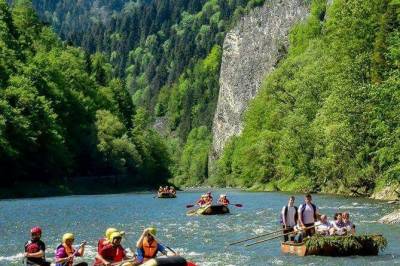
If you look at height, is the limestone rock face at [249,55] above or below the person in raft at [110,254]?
above

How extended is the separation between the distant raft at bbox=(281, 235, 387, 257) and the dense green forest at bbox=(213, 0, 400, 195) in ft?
76.4

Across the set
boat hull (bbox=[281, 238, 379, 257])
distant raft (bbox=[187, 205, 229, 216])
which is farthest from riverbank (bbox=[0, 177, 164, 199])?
A: boat hull (bbox=[281, 238, 379, 257])

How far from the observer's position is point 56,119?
391ft

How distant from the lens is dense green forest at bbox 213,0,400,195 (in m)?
63.1

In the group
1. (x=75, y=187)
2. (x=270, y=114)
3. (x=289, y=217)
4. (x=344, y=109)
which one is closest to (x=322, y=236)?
(x=289, y=217)

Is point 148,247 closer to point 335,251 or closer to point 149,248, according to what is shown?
point 149,248

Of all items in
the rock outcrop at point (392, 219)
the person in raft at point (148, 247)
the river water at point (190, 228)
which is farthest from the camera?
the rock outcrop at point (392, 219)

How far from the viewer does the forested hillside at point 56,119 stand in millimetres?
103188

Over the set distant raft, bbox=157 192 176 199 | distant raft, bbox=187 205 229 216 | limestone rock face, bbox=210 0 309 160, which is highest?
limestone rock face, bbox=210 0 309 160

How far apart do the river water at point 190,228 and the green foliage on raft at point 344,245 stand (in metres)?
0.50

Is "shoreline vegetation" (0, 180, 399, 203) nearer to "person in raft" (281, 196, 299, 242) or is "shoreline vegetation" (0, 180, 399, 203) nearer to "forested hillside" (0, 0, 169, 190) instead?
"forested hillside" (0, 0, 169, 190)

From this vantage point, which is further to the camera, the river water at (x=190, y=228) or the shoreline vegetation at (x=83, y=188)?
the shoreline vegetation at (x=83, y=188)

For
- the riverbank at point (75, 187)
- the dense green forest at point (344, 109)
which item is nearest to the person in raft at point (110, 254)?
the dense green forest at point (344, 109)

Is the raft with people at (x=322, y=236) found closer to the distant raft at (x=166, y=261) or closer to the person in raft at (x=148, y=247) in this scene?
the person in raft at (x=148, y=247)
